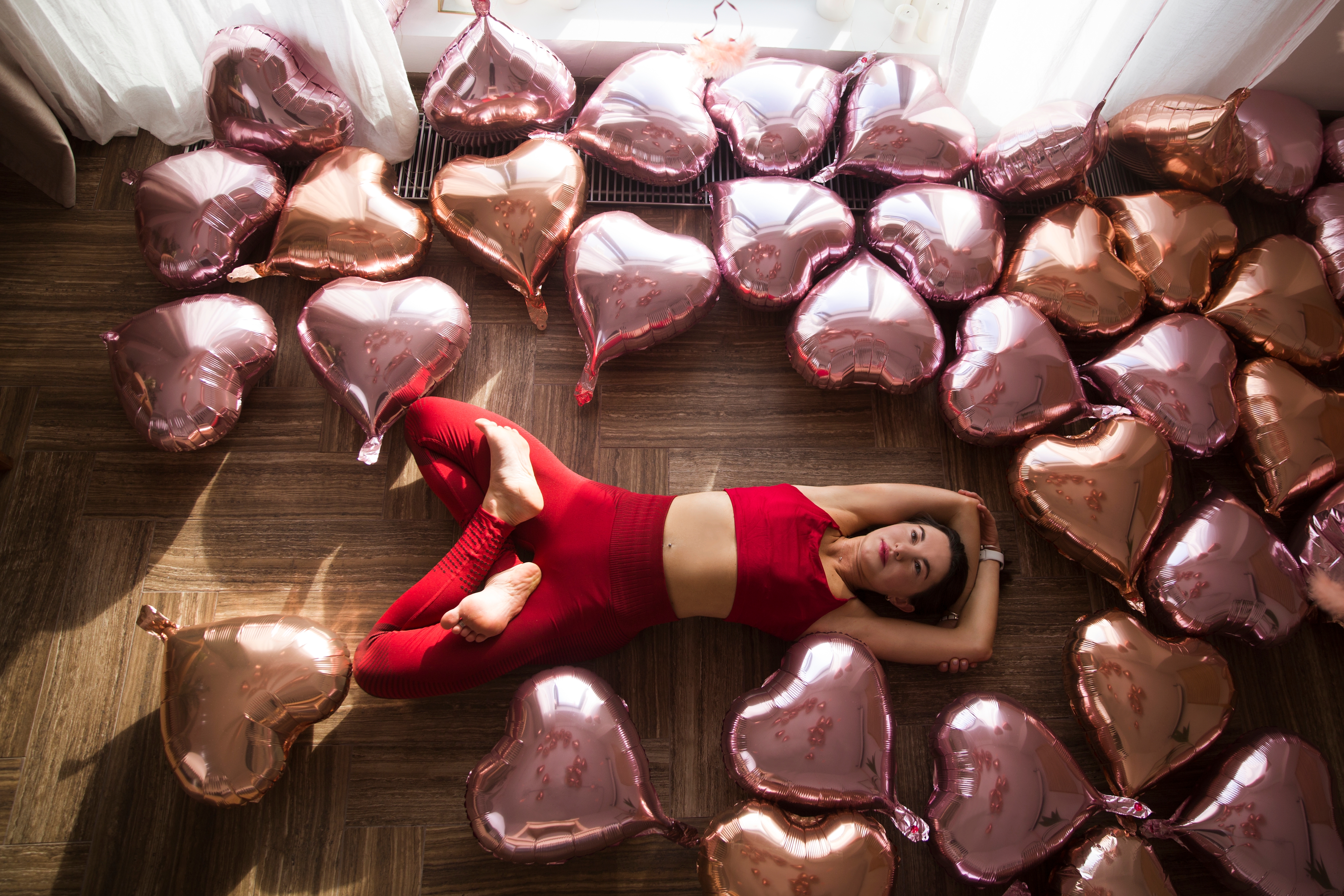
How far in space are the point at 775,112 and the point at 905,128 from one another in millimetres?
267

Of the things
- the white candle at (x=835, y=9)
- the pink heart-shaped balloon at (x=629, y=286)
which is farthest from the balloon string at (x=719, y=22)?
the pink heart-shaped balloon at (x=629, y=286)

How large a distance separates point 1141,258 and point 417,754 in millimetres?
1695

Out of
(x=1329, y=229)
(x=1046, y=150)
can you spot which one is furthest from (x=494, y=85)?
(x=1329, y=229)

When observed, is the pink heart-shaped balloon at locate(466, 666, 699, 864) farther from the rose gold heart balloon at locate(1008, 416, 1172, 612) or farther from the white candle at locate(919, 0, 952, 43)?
the white candle at locate(919, 0, 952, 43)

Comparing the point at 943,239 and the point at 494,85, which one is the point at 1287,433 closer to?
the point at 943,239

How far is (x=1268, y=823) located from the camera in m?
1.20

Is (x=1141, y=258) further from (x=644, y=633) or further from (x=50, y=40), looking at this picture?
(x=50, y=40)

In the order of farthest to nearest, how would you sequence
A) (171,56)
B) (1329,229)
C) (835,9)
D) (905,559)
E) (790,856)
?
(835,9)
(1329,229)
(171,56)
(905,559)
(790,856)

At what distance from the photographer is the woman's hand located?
4.59 feet

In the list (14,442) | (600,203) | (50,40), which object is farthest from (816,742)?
(50,40)

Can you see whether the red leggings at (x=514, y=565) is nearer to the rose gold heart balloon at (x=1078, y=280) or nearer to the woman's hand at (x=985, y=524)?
the woman's hand at (x=985, y=524)

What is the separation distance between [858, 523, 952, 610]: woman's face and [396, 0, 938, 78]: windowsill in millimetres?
1077

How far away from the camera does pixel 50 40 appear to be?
1438mm

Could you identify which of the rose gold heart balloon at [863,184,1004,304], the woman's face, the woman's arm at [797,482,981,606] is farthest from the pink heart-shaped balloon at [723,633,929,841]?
the rose gold heart balloon at [863,184,1004,304]
